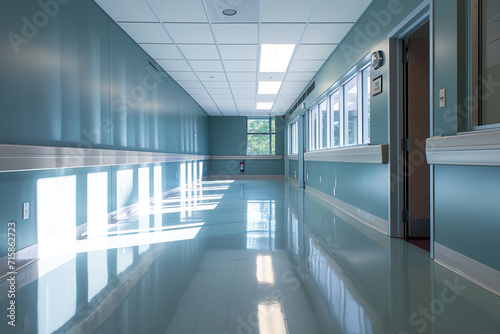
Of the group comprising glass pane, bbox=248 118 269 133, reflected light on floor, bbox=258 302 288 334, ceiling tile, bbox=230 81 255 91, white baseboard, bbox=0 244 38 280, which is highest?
ceiling tile, bbox=230 81 255 91

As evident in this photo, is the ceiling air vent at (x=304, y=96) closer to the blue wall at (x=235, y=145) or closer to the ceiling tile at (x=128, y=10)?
the blue wall at (x=235, y=145)

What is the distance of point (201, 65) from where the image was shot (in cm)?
712

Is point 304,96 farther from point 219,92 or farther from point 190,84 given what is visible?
point 190,84

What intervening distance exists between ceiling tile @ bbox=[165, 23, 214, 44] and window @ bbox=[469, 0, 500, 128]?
3.49 meters

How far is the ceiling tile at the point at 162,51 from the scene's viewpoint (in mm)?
5934

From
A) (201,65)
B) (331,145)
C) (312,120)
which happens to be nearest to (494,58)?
(331,145)

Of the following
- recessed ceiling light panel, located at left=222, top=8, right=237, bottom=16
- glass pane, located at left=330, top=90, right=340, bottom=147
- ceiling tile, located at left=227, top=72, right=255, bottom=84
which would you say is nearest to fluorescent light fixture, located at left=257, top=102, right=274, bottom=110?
ceiling tile, located at left=227, top=72, right=255, bottom=84

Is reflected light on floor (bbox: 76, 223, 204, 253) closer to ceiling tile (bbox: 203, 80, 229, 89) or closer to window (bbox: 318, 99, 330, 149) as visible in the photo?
window (bbox: 318, 99, 330, 149)

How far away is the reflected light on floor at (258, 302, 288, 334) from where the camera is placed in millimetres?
1725

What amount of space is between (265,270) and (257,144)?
13490 millimetres

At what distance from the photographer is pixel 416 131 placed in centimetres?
390

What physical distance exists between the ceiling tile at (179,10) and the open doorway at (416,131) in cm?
257

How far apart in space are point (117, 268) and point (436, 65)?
10.3 feet

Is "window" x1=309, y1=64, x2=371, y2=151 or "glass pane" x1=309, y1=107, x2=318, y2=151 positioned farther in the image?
"glass pane" x1=309, y1=107, x2=318, y2=151
